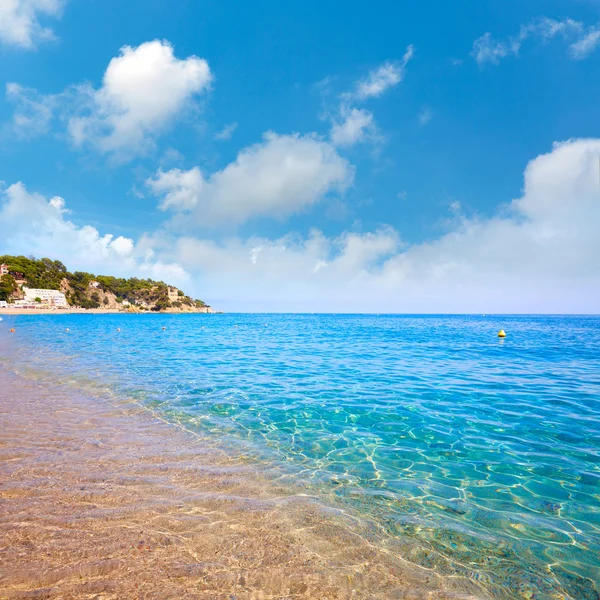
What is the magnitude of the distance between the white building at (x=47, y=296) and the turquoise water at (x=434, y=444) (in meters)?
174

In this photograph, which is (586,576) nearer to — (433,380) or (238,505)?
(238,505)

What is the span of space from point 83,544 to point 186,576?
1.54 m

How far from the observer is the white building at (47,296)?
15575cm

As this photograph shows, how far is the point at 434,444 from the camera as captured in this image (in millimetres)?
9117

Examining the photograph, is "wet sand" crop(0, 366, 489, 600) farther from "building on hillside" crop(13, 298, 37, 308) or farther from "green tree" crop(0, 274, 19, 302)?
"green tree" crop(0, 274, 19, 302)

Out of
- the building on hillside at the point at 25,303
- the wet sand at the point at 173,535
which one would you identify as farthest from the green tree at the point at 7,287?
the wet sand at the point at 173,535

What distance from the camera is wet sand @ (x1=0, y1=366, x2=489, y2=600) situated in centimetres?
379

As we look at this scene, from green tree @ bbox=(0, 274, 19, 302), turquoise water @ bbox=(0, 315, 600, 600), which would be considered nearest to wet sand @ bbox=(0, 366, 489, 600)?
turquoise water @ bbox=(0, 315, 600, 600)

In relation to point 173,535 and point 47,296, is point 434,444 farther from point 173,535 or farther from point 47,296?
point 47,296

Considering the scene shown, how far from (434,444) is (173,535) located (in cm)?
701

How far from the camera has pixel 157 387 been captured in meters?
14.8

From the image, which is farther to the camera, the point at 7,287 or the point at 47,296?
the point at 47,296

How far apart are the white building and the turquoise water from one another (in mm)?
174280

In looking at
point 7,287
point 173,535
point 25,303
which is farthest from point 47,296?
point 173,535
